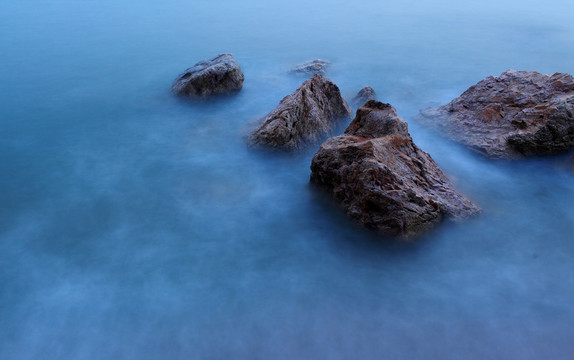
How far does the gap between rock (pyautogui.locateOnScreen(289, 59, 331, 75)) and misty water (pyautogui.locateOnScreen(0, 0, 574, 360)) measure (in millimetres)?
389

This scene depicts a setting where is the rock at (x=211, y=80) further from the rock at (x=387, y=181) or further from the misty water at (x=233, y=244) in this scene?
the rock at (x=387, y=181)

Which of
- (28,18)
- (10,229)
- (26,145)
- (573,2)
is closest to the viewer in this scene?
(10,229)

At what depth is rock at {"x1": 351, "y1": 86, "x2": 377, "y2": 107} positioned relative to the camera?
8484 millimetres

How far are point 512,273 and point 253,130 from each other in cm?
463

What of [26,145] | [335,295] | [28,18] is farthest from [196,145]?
[28,18]

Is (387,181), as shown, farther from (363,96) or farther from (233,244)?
(363,96)

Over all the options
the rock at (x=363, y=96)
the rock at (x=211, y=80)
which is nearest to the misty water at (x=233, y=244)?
the rock at (x=211, y=80)

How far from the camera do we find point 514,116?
6527 mm

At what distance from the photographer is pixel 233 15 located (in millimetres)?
15789

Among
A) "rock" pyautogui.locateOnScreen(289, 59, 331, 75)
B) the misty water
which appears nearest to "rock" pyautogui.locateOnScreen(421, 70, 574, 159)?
the misty water

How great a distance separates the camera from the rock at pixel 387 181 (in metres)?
4.67

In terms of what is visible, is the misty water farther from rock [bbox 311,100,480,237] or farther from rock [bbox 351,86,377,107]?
rock [bbox 351,86,377,107]

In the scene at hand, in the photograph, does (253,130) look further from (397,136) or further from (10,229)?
(10,229)

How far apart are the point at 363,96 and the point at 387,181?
14.0 feet
